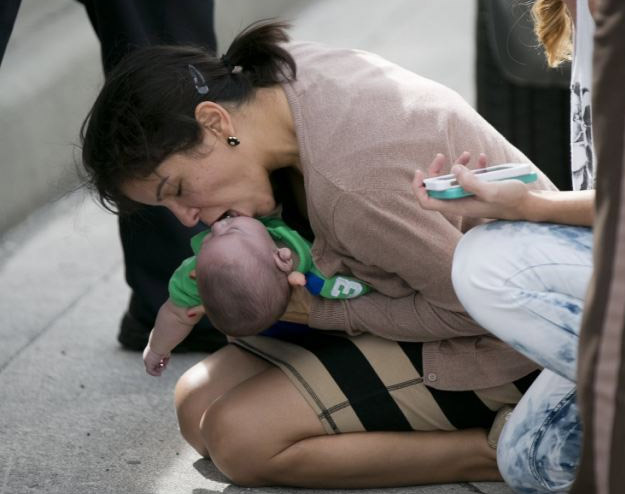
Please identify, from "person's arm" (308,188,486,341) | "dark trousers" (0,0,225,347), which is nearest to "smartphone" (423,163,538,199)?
"person's arm" (308,188,486,341)

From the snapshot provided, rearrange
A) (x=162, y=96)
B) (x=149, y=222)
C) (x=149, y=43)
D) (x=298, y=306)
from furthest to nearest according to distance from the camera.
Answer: (x=149, y=222) < (x=149, y=43) < (x=298, y=306) < (x=162, y=96)

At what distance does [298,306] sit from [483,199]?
605 millimetres

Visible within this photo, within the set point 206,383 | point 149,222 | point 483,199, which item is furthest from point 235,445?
point 149,222

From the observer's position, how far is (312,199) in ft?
7.55

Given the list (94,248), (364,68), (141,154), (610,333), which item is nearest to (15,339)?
(94,248)

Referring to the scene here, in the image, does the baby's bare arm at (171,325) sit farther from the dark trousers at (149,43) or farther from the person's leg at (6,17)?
the person's leg at (6,17)

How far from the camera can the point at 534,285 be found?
2.06 metres

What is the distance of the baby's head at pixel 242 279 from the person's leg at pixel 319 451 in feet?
0.59

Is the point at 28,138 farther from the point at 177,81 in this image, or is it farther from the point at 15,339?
the point at 177,81

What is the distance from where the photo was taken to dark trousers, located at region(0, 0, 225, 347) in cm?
301

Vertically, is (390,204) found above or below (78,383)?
above

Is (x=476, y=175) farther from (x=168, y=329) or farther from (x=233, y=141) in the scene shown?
(x=168, y=329)

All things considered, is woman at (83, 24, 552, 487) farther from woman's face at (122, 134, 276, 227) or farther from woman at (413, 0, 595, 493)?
woman at (413, 0, 595, 493)

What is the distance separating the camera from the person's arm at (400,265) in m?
Answer: 2.25
